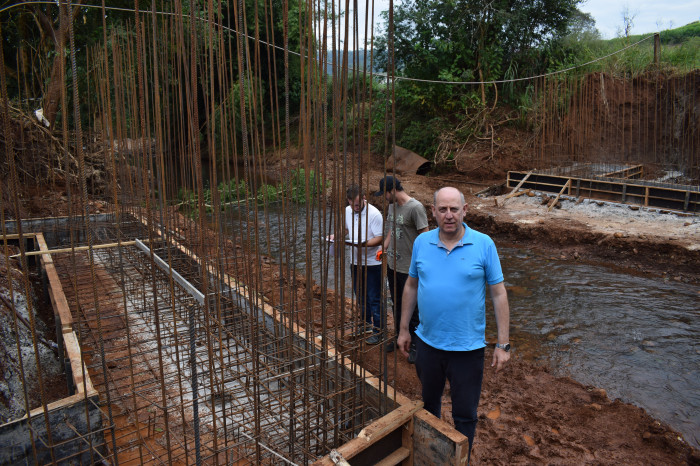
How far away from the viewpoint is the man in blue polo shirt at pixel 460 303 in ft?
8.56

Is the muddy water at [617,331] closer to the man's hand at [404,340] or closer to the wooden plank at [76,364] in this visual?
the man's hand at [404,340]

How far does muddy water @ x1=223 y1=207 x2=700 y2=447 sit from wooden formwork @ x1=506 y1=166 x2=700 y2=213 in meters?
2.66

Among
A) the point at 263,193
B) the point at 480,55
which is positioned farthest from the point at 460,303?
the point at 480,55

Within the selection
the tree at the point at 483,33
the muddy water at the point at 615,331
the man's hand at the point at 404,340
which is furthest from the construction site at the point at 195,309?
the tree at the point at 483,33

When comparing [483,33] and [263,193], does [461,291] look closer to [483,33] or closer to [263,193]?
[263,193]

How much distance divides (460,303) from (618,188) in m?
9.06

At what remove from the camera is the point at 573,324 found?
5.69m

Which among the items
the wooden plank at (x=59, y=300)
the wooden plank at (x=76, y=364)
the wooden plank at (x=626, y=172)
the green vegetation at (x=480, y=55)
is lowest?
the wooden plank at (x=76, y=364)

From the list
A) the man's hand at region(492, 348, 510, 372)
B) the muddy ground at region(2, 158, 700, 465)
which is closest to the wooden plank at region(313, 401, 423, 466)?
the muddy ground at region(2, 158, 700, 465)

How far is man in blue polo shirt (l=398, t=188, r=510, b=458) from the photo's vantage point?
2610 mm

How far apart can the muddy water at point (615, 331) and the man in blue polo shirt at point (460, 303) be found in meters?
0.76

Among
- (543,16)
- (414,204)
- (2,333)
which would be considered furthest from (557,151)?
(2,333)

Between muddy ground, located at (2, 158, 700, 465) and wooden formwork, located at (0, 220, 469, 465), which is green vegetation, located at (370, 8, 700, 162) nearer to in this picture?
muddy ground, located at (2, 158, 700, 465)

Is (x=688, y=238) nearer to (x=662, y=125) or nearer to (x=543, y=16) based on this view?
(x=662, y=125)
